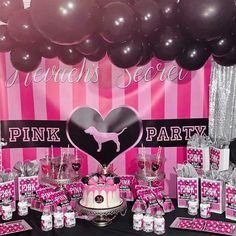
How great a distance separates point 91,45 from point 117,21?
40cm

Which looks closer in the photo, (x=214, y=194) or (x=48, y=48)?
(x=48, y=48)

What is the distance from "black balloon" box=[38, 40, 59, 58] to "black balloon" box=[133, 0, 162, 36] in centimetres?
64

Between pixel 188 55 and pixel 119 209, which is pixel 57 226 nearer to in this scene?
pixel 119 209

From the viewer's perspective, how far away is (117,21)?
2035mm

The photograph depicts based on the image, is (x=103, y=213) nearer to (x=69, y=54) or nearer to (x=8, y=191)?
(x=8, y=191)

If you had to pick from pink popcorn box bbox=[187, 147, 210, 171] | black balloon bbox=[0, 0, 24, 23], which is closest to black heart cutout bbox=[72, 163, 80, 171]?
pink popcorn box bbox=[187, 147, 210, 171]

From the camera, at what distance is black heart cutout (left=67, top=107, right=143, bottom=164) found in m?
3.47

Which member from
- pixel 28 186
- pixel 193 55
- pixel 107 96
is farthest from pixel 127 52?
pixel 28 186

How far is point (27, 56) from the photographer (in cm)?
261

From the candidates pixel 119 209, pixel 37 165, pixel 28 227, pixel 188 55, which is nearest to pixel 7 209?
pixel 28 227

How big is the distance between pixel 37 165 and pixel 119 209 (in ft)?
2.65

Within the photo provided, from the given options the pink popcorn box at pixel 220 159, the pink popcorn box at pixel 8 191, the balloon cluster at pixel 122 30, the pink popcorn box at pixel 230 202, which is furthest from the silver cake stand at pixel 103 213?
the balloon cluster at pixel 122 30

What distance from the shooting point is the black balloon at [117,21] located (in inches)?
80.4

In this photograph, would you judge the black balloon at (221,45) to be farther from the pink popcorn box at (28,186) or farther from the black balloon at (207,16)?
the pink popcorn box at (28,186)
